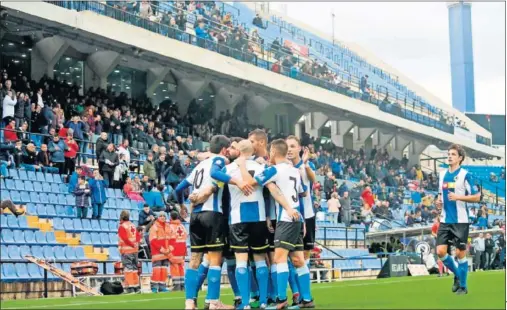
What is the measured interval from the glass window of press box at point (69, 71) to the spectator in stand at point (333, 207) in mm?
9346

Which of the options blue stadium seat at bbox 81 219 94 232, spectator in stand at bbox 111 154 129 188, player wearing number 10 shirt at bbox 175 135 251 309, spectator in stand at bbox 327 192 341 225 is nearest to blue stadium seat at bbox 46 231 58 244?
blue stadium seat at bbox 81 219 94 232

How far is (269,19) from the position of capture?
52719 millimetres

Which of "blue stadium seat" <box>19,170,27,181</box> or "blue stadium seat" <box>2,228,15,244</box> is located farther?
"blue stadium seat" <box>19,170,27,181</box>

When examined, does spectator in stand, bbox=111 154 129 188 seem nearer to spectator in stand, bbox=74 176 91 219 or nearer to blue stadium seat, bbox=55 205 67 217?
spectator in stand, bbox=74 176 91 219

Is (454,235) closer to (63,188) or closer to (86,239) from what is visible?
(86,239)

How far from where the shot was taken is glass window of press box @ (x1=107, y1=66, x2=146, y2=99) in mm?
33688

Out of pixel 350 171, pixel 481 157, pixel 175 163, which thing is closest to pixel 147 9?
pixel 175 163

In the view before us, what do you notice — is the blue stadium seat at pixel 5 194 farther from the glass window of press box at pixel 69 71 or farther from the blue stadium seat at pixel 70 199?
the glass window of press box at pixel 69 71

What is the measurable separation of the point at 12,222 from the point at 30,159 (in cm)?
324

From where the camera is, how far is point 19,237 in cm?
1964

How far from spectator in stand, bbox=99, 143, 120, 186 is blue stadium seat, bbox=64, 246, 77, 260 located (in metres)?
3.39

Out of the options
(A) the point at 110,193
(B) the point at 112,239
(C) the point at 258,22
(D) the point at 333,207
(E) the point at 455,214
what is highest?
(C) the point at 258,22

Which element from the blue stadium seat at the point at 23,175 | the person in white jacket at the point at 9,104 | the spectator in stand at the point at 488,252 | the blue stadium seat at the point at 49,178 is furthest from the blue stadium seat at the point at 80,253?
the spectator in stand at the point at 488,252

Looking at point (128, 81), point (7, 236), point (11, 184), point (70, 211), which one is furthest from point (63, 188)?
point (128, 81)
